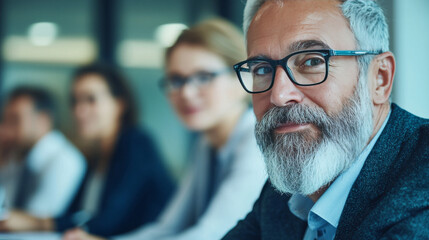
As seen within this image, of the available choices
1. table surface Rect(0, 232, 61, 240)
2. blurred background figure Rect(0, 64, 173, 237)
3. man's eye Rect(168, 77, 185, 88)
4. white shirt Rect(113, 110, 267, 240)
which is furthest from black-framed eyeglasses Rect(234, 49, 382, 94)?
blurred background figure Rect(0, 64, 173, 237)

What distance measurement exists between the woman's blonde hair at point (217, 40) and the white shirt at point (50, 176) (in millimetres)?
1066

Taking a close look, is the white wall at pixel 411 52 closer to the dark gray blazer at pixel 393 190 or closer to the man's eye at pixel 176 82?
the dark gray blazer at pixel 393 190

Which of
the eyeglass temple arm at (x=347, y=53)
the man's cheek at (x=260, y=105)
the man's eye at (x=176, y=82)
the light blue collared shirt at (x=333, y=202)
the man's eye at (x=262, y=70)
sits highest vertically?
the eyeglass temple arm at (x=347, y=53)

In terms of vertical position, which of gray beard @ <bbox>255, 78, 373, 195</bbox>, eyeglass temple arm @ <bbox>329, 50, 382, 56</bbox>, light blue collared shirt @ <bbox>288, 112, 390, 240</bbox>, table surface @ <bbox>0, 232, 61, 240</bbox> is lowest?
table surface @ <bbox>0, 232, 61, 240</bbox>

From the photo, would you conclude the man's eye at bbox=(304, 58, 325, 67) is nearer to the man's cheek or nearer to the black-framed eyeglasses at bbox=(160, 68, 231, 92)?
the man's cheek

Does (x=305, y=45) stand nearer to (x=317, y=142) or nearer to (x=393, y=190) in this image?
(x=317, y=142)

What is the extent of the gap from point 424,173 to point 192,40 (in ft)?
3.62

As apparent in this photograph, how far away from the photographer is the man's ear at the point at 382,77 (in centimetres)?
90

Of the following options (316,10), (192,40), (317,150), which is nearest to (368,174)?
(317,150)

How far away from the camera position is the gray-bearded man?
32.8 inches

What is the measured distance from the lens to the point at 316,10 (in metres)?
0.87

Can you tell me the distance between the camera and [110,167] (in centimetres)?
228

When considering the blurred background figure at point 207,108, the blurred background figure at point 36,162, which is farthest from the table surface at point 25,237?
the blurred background figure at point 36,162

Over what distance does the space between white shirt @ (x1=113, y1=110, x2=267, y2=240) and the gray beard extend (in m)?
0.36
